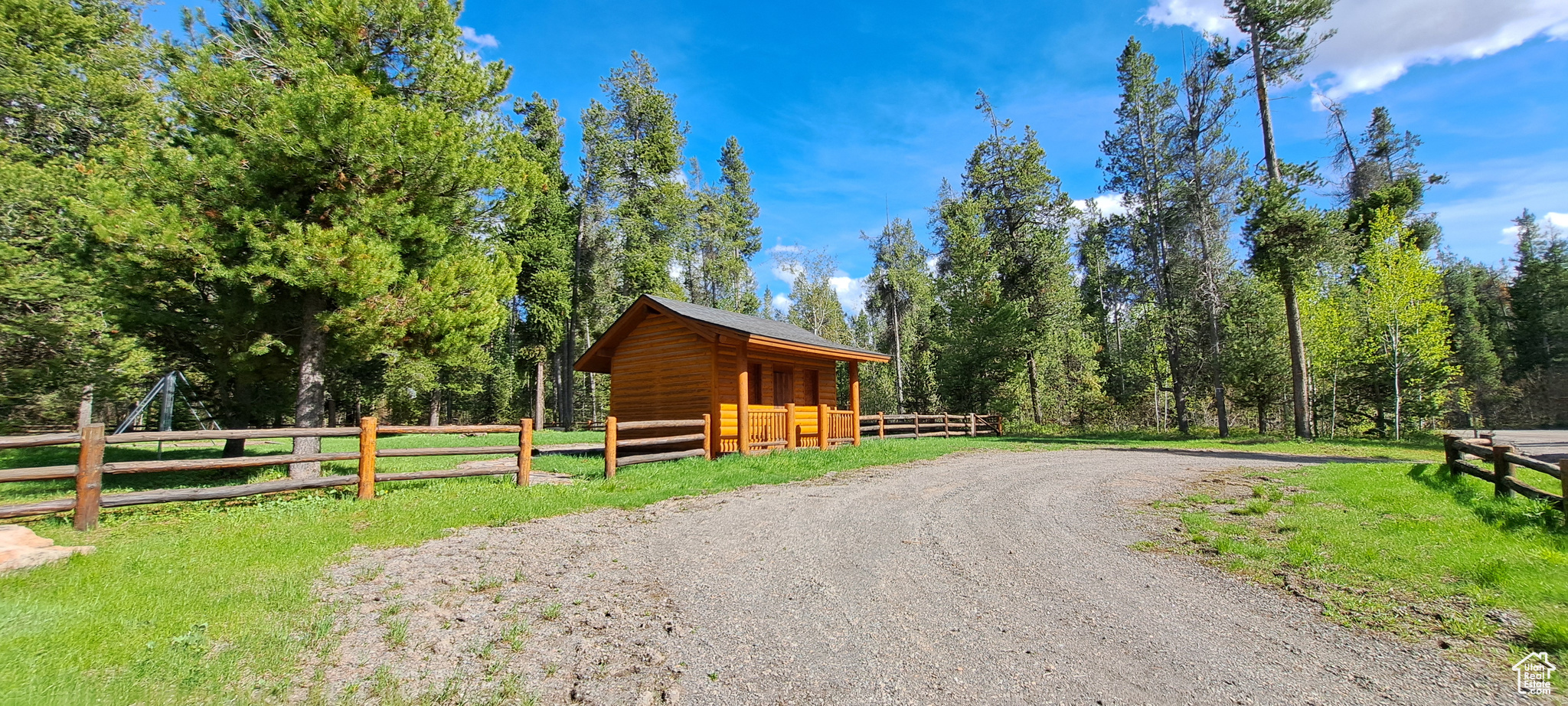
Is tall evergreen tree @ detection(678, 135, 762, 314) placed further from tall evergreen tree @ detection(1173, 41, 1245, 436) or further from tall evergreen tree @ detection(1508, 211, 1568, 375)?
tall evergreen tree @ detection(1508, 211, 1568, 375)

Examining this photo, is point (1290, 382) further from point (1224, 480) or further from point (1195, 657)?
point (1195, 657)

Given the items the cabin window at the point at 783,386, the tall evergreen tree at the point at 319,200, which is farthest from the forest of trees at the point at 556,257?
the cabin window at the point at 783,386

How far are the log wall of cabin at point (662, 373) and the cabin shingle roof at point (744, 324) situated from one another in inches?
19.1

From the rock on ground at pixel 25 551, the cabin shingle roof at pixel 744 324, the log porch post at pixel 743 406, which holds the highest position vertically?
the cabin shingle roof at pixel 744 324

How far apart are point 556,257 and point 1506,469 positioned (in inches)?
1195

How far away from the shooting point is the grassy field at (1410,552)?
3.68 meters

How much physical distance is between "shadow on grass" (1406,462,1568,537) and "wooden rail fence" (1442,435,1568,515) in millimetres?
92

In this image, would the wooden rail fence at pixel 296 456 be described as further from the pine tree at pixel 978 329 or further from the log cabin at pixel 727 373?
the pine tree at pixel 978 329

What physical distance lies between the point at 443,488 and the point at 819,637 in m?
7.49

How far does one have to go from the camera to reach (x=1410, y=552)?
4.93 meters

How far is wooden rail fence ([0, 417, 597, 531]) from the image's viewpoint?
19.6 feet

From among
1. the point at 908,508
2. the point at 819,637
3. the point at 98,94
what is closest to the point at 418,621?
the point at 819,637

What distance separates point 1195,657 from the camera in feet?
10.8
